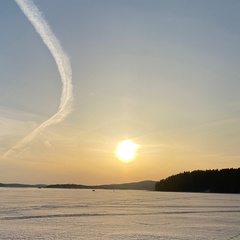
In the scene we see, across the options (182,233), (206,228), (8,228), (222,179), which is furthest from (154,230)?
(222,179)

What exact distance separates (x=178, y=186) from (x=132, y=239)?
158 m

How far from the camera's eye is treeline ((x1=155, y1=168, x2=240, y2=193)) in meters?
149

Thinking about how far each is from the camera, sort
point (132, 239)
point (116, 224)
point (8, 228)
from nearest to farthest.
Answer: point (132, 239)
point (8, 228)
point (116, 224)

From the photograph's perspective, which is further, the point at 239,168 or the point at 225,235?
the point at 239,168

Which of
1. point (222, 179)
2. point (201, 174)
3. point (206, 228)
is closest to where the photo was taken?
point (206, 228)

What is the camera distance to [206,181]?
530 feet

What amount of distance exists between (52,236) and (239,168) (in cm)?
14503

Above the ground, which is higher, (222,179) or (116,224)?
(222,179)

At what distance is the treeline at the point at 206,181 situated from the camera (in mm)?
149150

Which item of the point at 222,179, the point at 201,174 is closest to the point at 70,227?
the point at 222,179

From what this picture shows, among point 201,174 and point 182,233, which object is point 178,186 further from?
point 182,233

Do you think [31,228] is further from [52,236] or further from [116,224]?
[116,224]

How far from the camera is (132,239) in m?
18.8

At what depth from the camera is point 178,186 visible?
17325 centimetres
